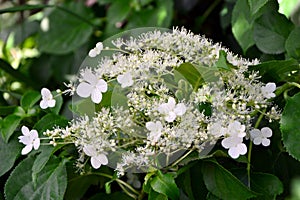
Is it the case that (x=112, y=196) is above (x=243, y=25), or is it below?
below

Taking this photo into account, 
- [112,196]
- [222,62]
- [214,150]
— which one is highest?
A: [222,62]

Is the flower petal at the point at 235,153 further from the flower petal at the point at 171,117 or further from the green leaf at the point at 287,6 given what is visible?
the green leaf at the point at 287,6

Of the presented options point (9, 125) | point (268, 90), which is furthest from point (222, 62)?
point (9, 125)

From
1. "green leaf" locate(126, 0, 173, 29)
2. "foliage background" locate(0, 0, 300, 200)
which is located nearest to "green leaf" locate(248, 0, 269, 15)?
"foliage background" locate(0, 0, 300, 200)

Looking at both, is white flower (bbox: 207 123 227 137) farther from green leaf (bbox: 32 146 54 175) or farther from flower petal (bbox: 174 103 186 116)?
green leaf (bbox: 32 146 54 175)

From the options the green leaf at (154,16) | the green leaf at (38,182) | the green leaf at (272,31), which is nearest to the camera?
the green leaf at (38,182)

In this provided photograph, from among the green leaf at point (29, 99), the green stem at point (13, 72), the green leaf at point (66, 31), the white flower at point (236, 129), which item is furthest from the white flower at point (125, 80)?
the green leaf at point (66, 31)

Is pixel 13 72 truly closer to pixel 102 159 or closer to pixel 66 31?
pixel 66 31
